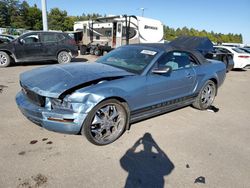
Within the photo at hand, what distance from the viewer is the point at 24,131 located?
138 inches

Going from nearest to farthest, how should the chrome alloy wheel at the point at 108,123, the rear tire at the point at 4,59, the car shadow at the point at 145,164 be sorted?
1. the car shadow at the point at 145,164
2. the chrome alloy wheel at the point at 108,123
3. the rear tire at the point at 4,59

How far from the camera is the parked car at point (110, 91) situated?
9.57ft

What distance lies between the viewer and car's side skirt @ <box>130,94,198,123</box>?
3.59 meters

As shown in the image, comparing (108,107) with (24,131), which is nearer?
(108,107)

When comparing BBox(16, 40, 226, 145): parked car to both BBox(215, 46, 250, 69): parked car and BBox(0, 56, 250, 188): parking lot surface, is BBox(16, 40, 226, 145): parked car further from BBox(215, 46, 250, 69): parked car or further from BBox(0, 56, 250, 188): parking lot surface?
BBox(215, 46, 250, 69): parked car

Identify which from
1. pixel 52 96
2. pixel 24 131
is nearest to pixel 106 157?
pixel 52 96

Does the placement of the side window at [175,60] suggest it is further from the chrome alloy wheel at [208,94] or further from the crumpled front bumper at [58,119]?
the crumpled front bumper at [58,119]

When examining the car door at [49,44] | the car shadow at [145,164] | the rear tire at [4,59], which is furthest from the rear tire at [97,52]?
the car shadow at [145,164]

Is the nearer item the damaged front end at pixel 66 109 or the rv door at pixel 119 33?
the damaged front end at pixel 66 109

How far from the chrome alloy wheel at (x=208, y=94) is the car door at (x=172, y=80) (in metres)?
0.67

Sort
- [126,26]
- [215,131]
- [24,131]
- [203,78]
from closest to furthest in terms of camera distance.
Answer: [24,131] < [215,131] < [203,78] < [126,26]

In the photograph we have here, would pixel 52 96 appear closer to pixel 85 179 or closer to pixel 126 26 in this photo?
pixel 85 179

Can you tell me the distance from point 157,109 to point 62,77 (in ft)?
5.79

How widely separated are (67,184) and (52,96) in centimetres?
112
